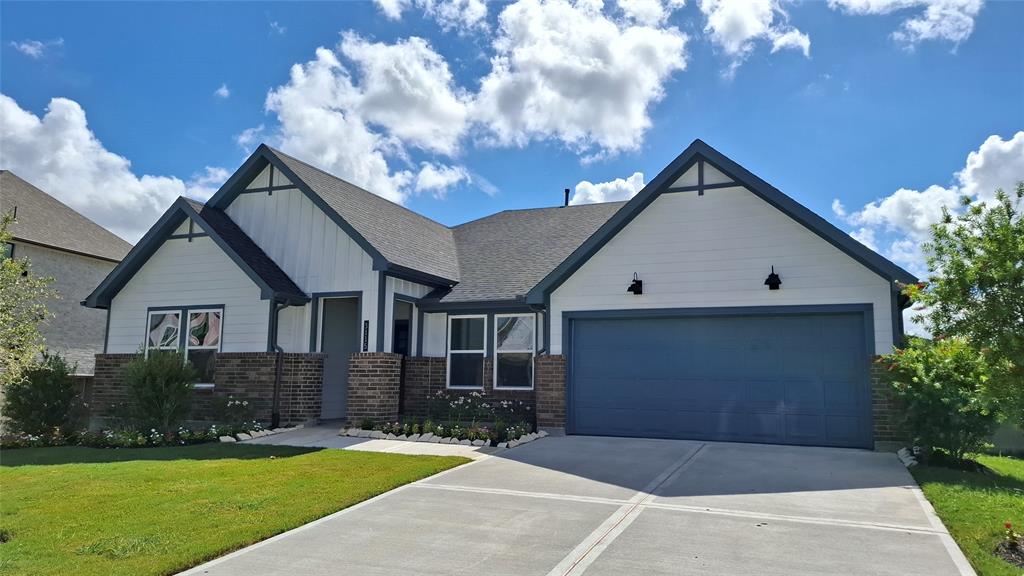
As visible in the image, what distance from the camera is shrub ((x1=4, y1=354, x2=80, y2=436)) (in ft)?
47.1

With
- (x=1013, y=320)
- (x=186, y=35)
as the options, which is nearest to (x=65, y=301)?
(x=186, y=35)

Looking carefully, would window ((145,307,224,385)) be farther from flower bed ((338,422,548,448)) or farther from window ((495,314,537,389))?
window ((495,314,537,389))

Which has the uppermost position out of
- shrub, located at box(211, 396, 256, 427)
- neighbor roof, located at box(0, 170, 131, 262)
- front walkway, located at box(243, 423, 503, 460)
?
neighbor roof, located at box(0, 170, 131, 262)

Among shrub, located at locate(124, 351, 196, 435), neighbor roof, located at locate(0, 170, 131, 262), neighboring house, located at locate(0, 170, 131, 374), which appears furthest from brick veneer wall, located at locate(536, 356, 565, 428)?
neighbor roof, located at locate(0, 170, 131, 262)

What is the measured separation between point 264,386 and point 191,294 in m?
3.27

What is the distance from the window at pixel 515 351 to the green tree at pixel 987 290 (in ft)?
30.3

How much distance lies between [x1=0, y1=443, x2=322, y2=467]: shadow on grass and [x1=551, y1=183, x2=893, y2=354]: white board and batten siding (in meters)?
5.91

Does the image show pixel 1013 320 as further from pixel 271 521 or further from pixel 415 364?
pixel 415 364

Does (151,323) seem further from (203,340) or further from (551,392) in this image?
(551,392)

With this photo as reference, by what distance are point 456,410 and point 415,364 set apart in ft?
5.60

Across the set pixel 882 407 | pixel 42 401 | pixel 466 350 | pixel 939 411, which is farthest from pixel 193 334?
pixel 939 411

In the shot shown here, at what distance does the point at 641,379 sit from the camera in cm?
1322

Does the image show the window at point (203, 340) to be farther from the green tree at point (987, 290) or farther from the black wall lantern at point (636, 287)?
the green tree at point (987, 290)

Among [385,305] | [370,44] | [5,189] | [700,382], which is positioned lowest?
[700,382]
